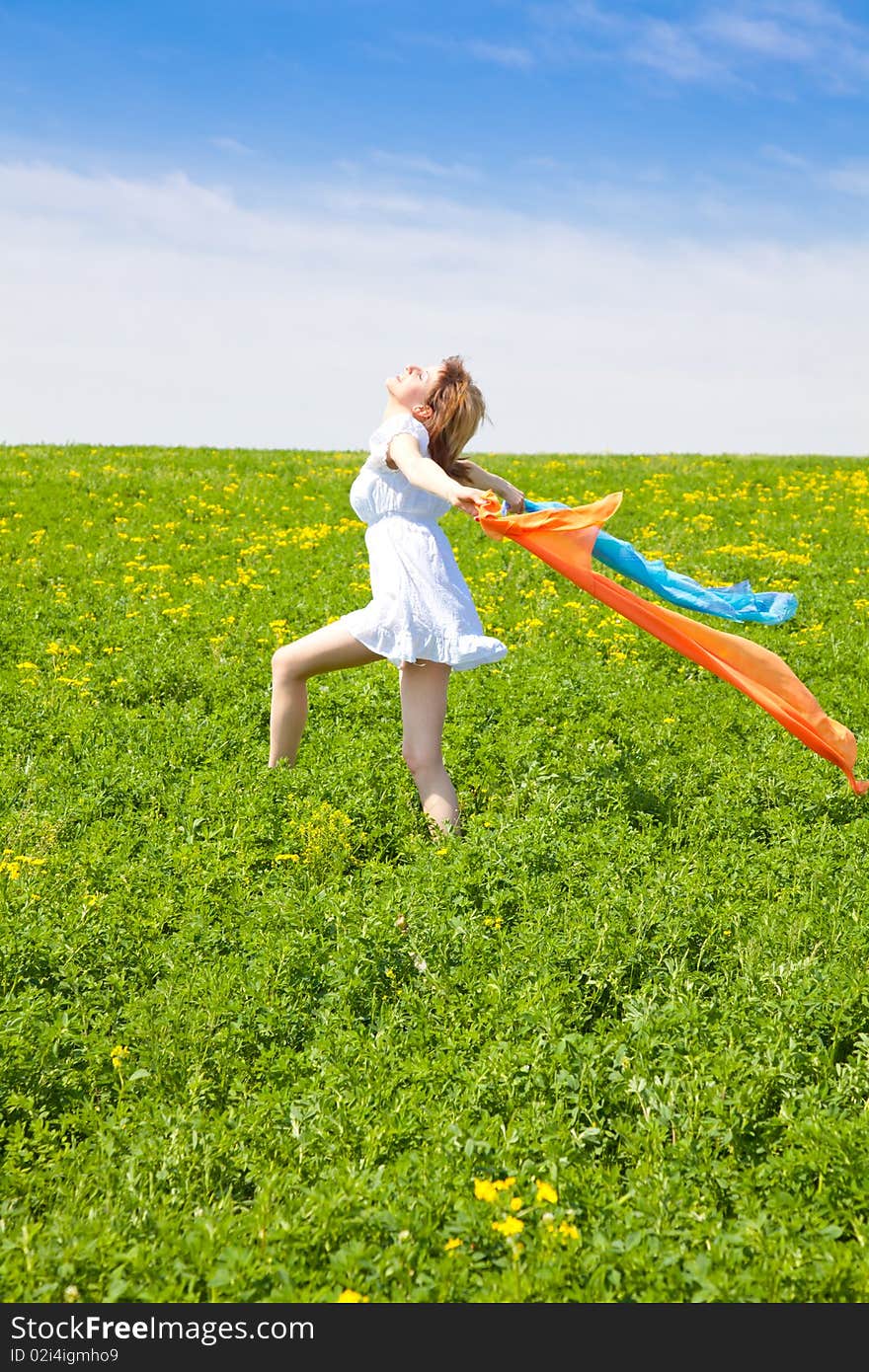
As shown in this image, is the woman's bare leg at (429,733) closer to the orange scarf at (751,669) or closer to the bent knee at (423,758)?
the bent knee at (423,758)

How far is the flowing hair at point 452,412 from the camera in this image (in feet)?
19.1

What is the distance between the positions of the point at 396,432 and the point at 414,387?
33cm

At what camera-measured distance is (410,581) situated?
5.93 meters

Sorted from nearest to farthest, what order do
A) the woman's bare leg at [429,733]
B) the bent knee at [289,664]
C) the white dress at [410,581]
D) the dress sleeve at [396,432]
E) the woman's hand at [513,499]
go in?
the dress sleeve at [396,432] < the white dress at [410,581] < the woman's bare leg at [429,733] < the bent knee at [289,664] < the woman's hand at [513,499]

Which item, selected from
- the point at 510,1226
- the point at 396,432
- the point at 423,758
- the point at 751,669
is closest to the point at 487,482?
the point at 396,432

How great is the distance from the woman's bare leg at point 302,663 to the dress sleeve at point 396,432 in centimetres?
99

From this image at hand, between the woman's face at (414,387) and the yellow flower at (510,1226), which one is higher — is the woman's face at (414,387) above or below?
above

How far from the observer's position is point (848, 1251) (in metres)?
3.08

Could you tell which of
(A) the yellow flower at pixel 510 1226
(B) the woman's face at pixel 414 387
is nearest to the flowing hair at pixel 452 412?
(B) the woman's face at pixel 414 387

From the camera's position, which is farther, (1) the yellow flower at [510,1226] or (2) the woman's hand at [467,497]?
(2) the woman's hand at [467,497]

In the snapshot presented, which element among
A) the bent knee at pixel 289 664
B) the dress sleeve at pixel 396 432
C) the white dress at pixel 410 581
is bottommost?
the bent knee at pixel 289 664

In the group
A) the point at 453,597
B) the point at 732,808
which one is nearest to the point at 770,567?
the point at 732,808

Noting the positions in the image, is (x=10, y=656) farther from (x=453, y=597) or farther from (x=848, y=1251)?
(x=848, y=1251)
